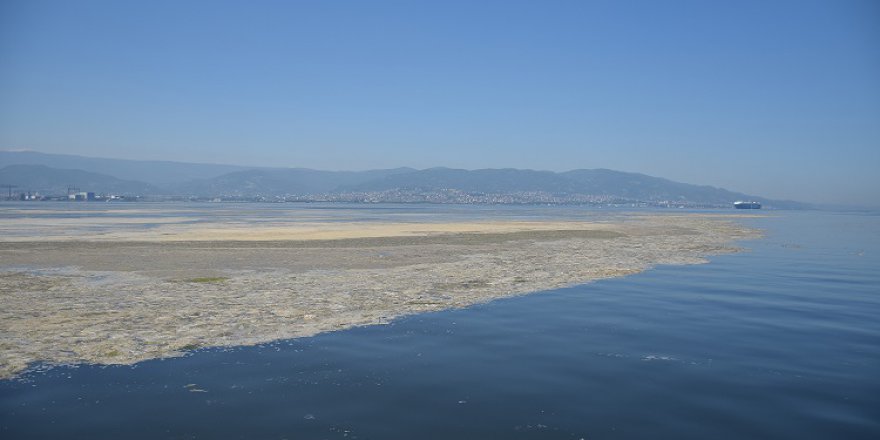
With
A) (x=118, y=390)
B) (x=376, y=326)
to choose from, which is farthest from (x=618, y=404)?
(x=118, y=390)

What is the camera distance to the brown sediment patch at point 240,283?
1419 centimetres

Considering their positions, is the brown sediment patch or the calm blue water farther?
the brown sediment patch

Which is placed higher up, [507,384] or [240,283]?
[507,384]

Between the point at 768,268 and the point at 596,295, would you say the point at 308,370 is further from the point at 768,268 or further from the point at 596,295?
the point at 768,268

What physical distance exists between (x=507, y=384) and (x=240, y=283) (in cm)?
1435

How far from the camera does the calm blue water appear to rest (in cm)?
895

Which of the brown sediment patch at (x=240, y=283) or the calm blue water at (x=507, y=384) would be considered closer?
the calm blue water at (x=507, y=384)

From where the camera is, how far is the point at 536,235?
49.8m

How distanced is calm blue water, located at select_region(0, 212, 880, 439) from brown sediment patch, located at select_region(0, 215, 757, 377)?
168cm

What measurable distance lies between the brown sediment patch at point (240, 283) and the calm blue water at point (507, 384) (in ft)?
5.50

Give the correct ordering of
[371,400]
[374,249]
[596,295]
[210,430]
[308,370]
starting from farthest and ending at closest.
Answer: [374,249] → [596,295] → [308,370] → [371,400] → [210,430]

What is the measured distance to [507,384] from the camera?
1102cm

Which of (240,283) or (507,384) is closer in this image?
(507,384)

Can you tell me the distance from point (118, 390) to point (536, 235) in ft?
137
